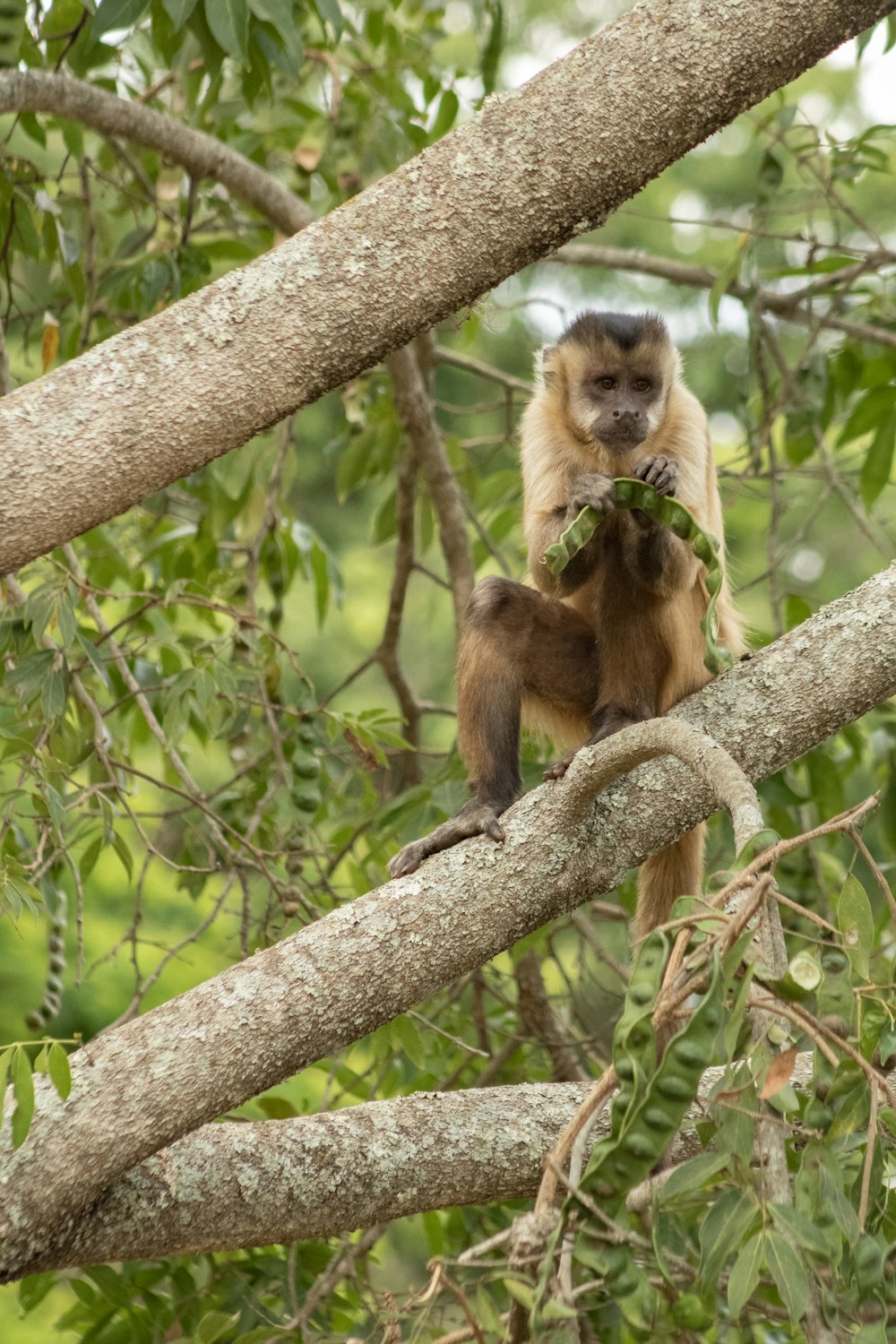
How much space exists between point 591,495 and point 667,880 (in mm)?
1058

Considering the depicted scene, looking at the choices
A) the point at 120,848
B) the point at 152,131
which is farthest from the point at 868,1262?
the point at 152,131

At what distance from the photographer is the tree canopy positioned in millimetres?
1705

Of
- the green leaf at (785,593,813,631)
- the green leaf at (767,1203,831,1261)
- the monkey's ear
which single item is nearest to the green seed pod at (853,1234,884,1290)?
the green leaf at (767,1203,831,1261)

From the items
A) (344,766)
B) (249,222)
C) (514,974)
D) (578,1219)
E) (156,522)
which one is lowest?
(578,1219)

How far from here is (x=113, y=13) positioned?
326cm

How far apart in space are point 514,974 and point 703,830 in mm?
798

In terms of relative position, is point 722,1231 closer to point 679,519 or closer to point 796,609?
point 679,519

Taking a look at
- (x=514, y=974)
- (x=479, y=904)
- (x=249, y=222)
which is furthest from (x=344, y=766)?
(x=479, y=904)

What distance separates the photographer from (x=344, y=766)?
495 cm

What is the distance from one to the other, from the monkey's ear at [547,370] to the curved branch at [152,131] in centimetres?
84

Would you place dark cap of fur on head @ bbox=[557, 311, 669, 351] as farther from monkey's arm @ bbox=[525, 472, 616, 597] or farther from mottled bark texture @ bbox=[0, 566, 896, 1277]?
mottled bark texture @ bbox=[0, 566, 896, 1277]

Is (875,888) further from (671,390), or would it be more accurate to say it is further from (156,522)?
(156,522)

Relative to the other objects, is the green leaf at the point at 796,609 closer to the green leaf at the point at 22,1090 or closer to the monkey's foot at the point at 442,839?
the monkey's foot at the point at 442,839

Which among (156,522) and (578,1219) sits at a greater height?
(156,522)
